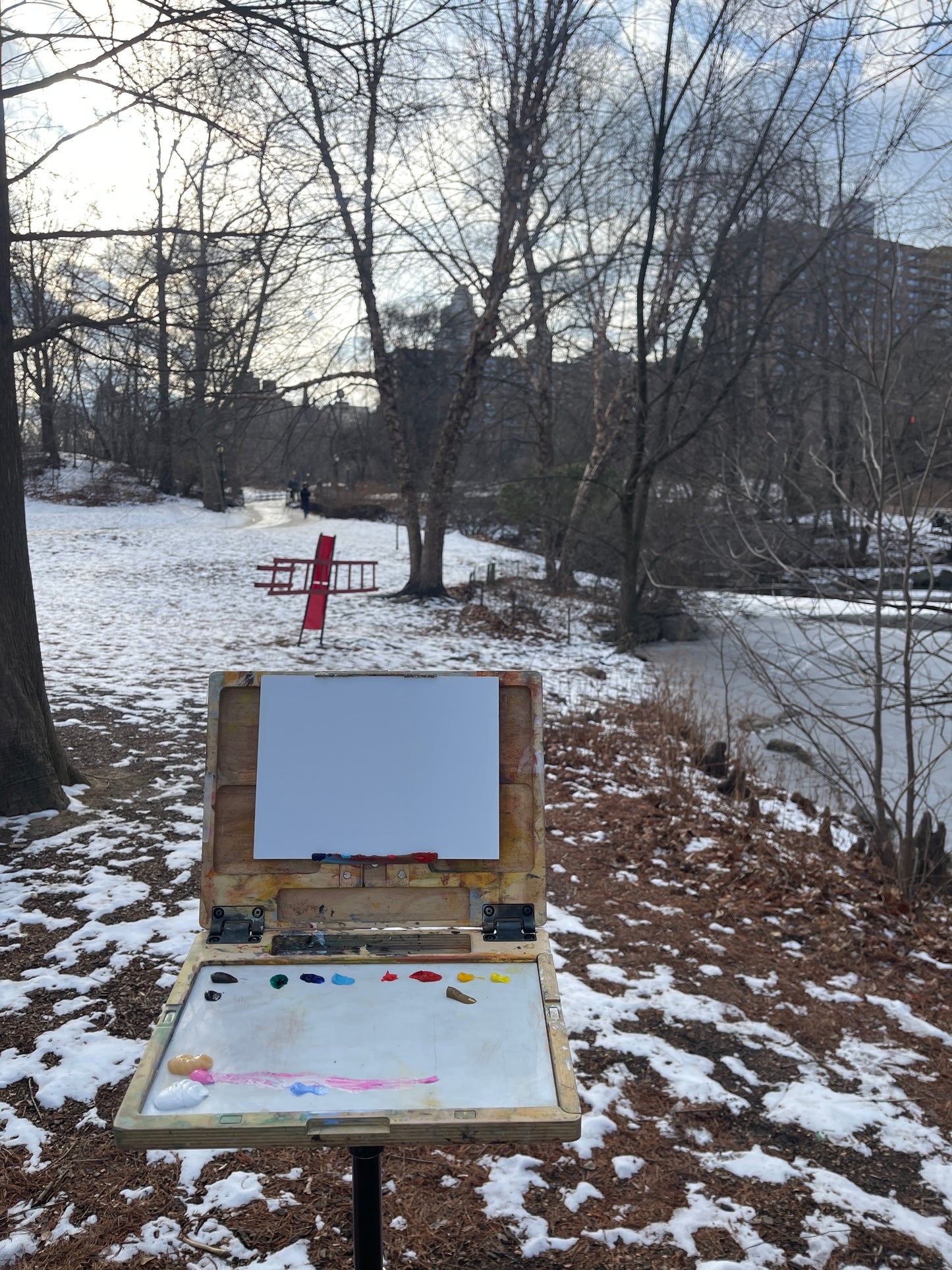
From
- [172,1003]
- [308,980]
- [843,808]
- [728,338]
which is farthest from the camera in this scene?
[728,338]

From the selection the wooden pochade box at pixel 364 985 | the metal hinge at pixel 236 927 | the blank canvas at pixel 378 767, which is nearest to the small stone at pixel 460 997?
the wooden pochade box at pixel 364 985

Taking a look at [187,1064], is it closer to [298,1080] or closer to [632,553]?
[298,1080]

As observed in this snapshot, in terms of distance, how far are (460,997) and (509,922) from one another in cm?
27

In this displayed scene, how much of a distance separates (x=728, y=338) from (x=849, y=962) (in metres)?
9.36

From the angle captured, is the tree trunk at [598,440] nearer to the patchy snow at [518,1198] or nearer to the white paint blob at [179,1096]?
the patchy snow at [518,1198]

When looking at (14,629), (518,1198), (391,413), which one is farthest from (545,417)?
(518,1198)

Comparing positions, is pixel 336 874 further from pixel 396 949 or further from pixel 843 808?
pixel 843 808

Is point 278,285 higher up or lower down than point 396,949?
higher up

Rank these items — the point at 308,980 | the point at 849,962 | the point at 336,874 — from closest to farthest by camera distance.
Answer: the point at 308,980 < the point at 336,874 < the point at 849,962

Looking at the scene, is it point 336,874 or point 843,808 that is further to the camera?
point 843,808

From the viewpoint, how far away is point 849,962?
15.9 ft

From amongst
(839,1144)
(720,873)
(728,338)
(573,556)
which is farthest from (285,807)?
(573,556)

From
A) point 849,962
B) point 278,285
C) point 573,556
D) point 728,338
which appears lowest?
point 849,962

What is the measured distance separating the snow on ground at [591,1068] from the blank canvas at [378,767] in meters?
1.29
